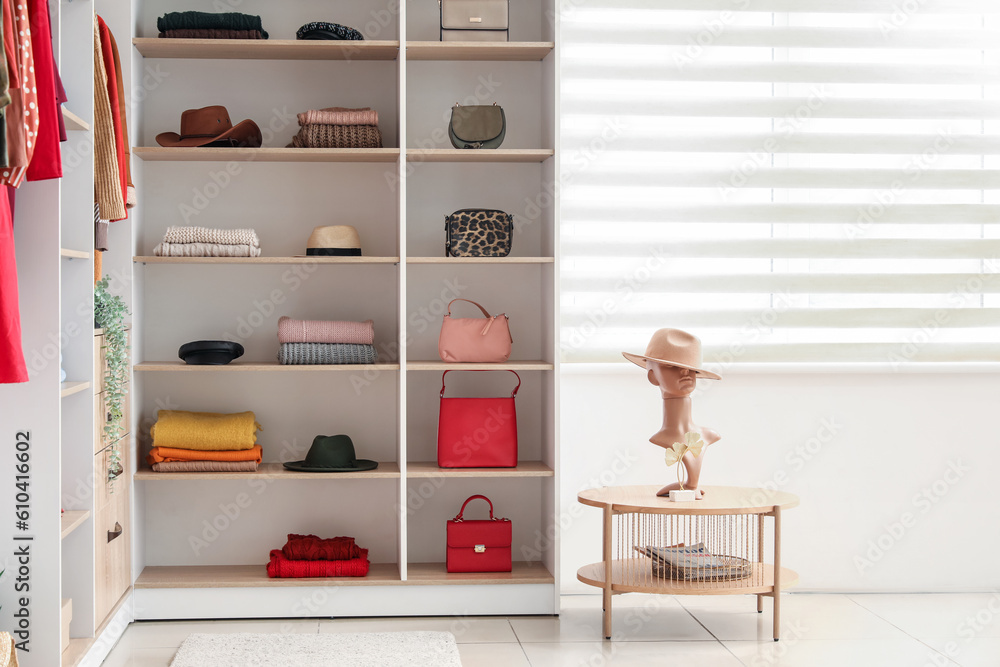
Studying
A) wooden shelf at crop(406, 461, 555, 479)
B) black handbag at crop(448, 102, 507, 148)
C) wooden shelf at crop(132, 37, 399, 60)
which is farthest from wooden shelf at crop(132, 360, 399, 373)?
wooden shelf at crop(132, 37, 399, 60)

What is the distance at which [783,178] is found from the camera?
3.82m

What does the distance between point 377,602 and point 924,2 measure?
3.40 m

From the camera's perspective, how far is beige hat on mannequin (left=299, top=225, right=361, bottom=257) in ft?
11.3

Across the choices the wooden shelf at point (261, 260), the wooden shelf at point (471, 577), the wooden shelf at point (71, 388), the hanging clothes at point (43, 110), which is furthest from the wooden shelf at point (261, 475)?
the hanging clothes at point (43, 110)

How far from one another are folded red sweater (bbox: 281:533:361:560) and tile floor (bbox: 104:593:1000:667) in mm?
244

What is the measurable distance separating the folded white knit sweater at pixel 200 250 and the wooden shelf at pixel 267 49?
751 millimetres

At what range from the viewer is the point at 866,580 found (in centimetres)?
385

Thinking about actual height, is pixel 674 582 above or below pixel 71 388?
below

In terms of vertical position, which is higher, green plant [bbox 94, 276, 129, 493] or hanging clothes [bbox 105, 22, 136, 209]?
hanging clothes [bbox 105, 22, 136, 209]

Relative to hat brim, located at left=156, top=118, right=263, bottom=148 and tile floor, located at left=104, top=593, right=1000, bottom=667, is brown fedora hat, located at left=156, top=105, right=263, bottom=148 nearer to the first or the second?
hat brim, located at left=156, top=118, right=263, bottom=148

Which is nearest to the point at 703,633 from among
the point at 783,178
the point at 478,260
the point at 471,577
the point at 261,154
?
the point at 471,577

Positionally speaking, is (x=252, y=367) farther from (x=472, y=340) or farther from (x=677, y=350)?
(x=677, y=350)

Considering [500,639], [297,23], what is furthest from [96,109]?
[500,639]

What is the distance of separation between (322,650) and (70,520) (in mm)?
914
